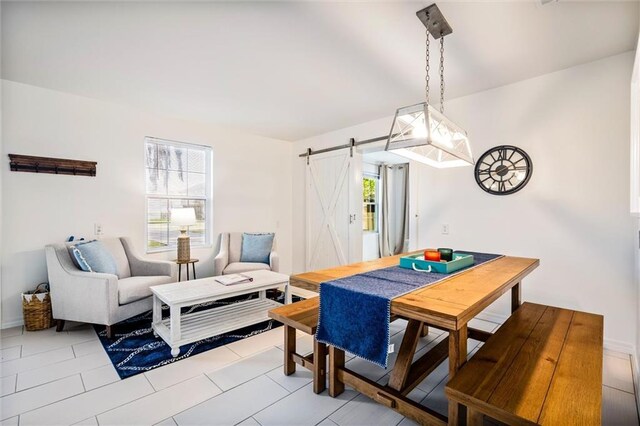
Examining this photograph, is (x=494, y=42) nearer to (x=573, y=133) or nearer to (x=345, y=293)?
(x=573, y=133)

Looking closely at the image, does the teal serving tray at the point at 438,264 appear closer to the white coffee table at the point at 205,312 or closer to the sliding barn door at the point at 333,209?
the white coffee table at the point at 205,312

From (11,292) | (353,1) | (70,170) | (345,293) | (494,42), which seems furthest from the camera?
(70,170)

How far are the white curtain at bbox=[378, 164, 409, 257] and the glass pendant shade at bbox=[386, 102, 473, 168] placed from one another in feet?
15.7

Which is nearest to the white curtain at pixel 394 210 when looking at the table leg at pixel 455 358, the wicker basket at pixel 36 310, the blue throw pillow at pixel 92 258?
the blue throw pillow at pixel 92 258

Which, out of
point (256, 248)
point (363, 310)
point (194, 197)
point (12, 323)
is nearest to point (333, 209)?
point (256, 248)

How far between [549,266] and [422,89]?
218 cm

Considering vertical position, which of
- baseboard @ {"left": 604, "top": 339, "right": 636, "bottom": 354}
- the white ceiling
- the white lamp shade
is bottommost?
baseboard @ {"left": 604, "top": 339, "right": 636, "bottom": 354}

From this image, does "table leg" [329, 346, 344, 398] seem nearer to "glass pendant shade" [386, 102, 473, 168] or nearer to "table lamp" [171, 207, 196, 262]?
"glass pendant shade" [386, 102, 473, 168]

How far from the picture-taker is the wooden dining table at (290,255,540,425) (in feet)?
4.14

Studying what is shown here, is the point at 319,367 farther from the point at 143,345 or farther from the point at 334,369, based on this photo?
the point at 143,345

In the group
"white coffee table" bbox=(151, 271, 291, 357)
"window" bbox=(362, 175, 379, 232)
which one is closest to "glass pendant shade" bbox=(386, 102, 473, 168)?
"white coffee table" bbox=(151, 271, 291, 357)

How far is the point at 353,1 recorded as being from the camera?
73.0 inches

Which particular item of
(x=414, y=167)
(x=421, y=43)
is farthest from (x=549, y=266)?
(x=421, y=43)

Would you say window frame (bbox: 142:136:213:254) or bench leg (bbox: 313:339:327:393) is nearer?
bench leg (bbox: 313:339:327:393)
